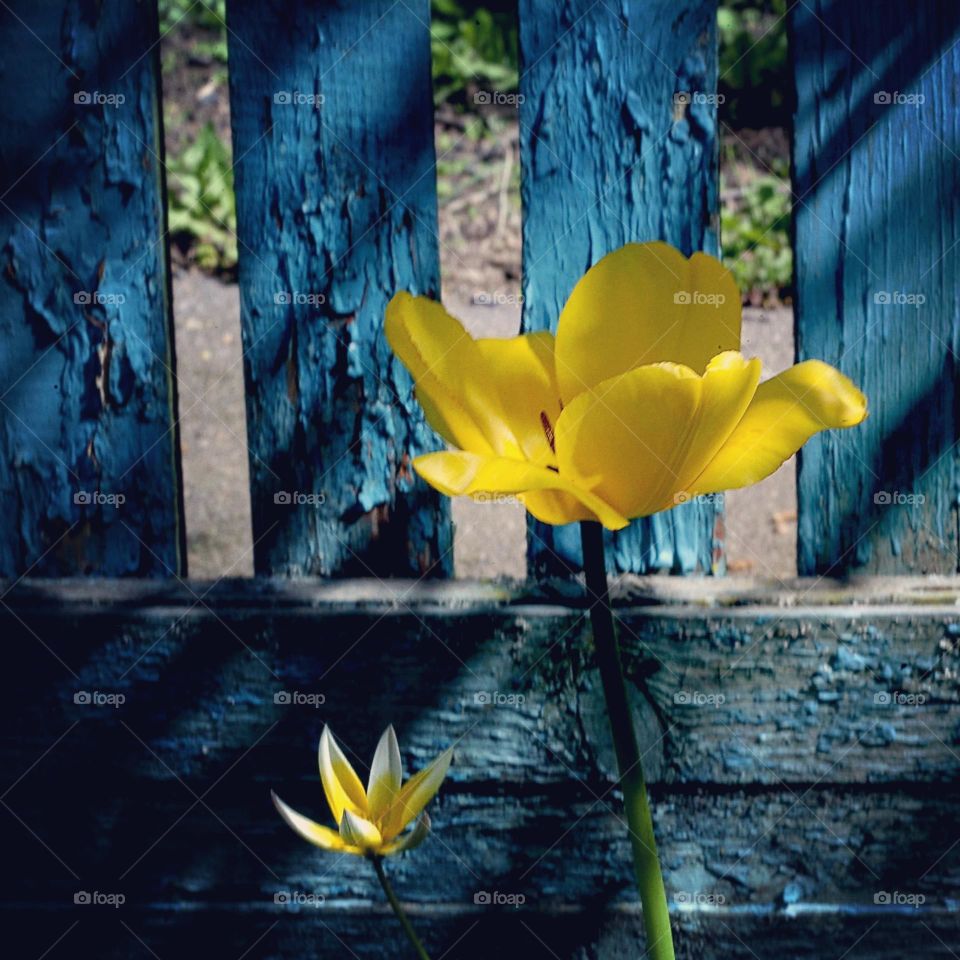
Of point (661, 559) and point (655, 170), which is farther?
point (661, 559)

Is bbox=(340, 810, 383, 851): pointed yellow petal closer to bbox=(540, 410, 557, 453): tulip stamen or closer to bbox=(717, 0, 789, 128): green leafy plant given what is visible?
bbox=(540, 410, 557, 453): tulip stamen

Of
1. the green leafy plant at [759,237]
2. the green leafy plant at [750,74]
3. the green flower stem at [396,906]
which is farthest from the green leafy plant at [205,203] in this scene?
the green flower stem at [396,906]

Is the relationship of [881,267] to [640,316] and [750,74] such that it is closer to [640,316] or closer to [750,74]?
[640,316]

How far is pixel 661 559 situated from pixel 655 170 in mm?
476

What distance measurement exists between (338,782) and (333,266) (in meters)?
0.66

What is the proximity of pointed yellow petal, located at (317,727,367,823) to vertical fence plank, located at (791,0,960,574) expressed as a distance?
0.70 m

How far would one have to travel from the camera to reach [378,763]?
0.94 meters

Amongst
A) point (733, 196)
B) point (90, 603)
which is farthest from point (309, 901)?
point (733, 196)

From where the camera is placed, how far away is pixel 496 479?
697 mm

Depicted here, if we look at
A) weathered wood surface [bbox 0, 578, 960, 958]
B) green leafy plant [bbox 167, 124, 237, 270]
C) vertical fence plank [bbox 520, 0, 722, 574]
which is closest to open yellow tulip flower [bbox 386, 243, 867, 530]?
vertical fence plank [bbox 520, 0, 722, 574]

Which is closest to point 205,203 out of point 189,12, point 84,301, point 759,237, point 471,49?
point 471,49

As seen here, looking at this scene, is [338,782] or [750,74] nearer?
[338,782]

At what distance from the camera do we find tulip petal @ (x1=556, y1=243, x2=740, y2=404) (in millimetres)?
827

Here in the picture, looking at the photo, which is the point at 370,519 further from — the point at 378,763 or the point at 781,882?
the point at 781,882
